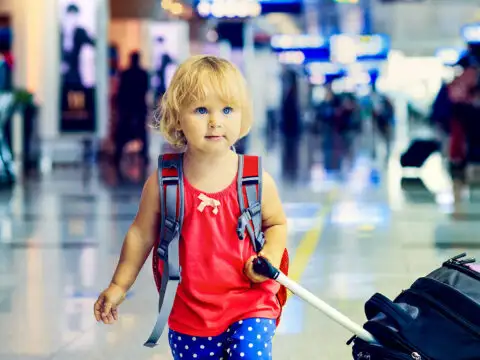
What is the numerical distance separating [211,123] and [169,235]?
0.37 metres

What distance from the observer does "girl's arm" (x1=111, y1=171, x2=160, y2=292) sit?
3727 mm

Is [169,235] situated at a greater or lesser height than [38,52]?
lesser

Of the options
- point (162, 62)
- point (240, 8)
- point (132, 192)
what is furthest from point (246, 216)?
point (162, 62)

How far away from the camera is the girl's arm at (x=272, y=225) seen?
144 inches

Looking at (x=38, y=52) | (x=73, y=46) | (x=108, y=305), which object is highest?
(x=73, y=46)

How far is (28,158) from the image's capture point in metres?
23.6

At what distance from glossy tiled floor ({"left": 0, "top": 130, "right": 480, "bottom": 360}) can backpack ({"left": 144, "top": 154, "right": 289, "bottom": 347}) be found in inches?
70.7

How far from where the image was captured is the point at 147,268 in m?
8.45

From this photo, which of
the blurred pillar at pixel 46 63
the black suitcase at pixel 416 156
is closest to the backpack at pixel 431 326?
the black suitcase at pixel 416 156

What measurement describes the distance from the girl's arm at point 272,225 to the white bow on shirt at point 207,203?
169 millimetres

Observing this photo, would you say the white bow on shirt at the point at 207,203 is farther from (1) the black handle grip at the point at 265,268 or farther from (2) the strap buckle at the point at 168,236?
(1) the black handle grip at the point at 265,268

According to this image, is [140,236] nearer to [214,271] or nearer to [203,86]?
[214,271]

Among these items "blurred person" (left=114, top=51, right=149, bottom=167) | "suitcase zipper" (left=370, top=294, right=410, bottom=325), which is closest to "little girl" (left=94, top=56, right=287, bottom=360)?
"suitcase zipper" (left=370, top=294, right=410, bottom=325)

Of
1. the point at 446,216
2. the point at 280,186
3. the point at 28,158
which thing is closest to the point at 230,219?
the point at 446,216
